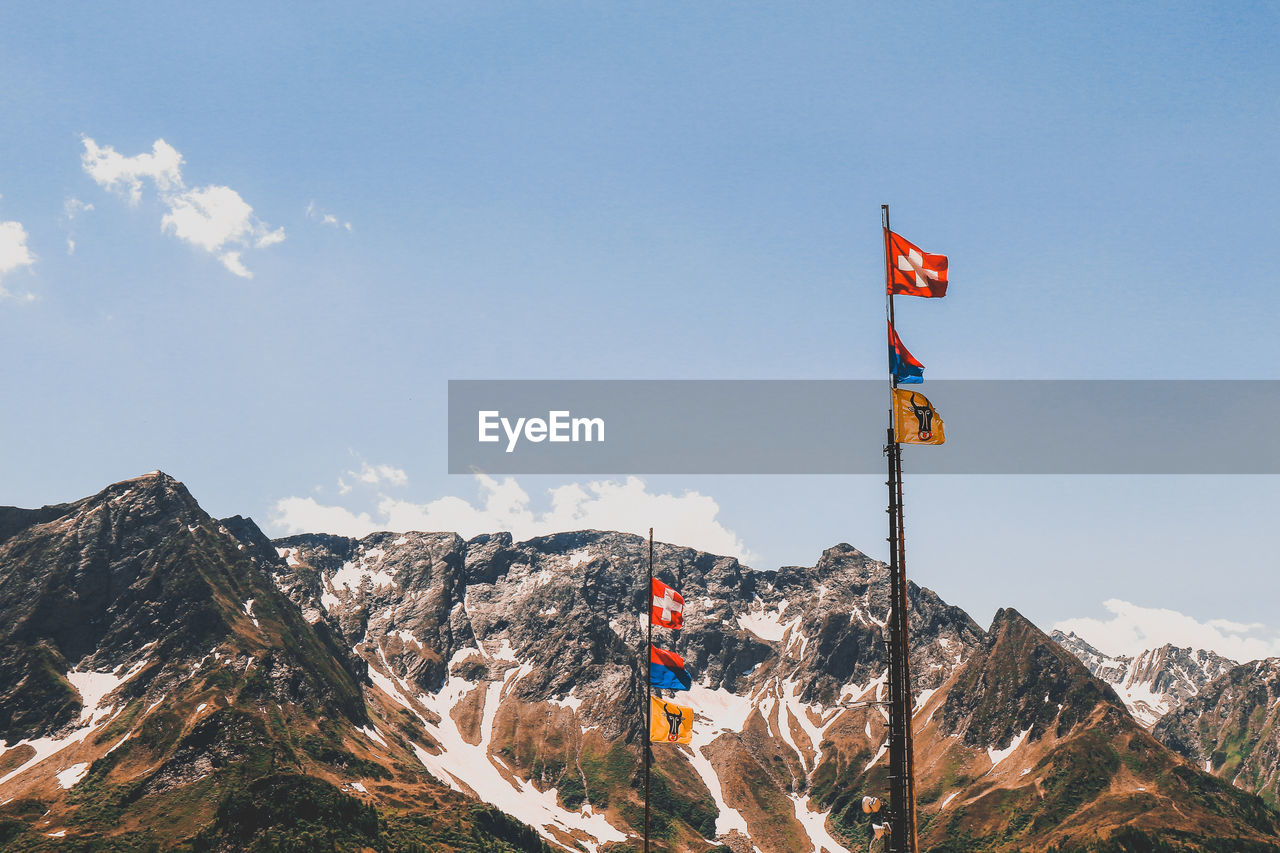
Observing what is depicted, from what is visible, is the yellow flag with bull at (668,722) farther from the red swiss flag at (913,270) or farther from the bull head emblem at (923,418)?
the red swiss flag at (913,270)

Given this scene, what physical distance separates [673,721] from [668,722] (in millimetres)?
362

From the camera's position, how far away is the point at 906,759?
2759 centimetres

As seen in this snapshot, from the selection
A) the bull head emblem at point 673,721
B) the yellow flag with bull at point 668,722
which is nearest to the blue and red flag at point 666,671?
the yellow flag with bull at point 668,722

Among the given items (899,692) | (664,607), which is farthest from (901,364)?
(664,607)

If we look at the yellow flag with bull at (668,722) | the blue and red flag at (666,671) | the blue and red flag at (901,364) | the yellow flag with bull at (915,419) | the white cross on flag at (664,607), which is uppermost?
the blue and red flag at (901,364)

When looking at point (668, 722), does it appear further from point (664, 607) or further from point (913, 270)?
point (913, 270)

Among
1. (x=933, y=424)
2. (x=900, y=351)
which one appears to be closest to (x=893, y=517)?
(x=933, y=424)

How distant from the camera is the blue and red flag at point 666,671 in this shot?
52603mm

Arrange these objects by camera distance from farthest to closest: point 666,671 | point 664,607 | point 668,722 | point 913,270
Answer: point 664,607
point 666,671
point 668,722
point 913,270

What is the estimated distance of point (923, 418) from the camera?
107ft

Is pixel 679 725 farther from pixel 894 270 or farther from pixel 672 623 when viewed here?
pixel 894 270

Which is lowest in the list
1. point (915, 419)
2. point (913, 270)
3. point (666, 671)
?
point (666, 671)

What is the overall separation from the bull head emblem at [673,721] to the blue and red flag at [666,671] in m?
1.24

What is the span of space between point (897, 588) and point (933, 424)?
6372 mm
